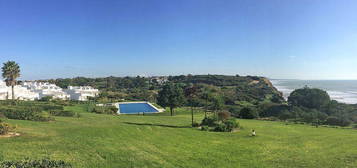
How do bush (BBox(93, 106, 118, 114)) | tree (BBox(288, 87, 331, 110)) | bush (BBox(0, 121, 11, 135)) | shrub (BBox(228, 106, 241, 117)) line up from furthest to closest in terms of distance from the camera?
tree (BBox(288, 87, 331, 110)) → shrub (BBox(228, 106, 241, 117)) → bush (BBox(93, 106, 118, 114)) → bush (BBox(0, 121, 11, 135))

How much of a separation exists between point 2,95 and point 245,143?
212 ft

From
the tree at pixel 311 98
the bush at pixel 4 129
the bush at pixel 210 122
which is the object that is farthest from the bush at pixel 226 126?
the tree at pixel 311 98

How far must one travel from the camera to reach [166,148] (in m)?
14.2

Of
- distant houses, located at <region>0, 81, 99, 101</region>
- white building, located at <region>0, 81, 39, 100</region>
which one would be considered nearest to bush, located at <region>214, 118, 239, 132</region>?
white building, located at <region>0, 81, 39, 100</region>

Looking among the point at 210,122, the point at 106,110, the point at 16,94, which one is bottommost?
the point at 106,110

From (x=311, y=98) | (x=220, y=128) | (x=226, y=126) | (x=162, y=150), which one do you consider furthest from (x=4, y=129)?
(x=311, y=98)

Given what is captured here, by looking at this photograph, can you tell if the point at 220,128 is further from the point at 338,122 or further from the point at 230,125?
the point at 338,122

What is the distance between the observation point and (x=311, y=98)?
62.3 m

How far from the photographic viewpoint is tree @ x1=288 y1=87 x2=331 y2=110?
60062 mm

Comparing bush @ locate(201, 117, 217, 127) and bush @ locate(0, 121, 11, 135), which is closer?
bush @ locate(0, 121, 11, 135)

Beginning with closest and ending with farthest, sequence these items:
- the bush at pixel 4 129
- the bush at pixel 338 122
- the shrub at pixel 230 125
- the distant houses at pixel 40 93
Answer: the bush at pixel 4 129 < the shrub at pixel 230 125 < the bush at pixel 338 122 < the distant houses at pixel 40 93

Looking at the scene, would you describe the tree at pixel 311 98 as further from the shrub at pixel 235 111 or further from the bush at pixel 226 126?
the bush at pixel 226 126

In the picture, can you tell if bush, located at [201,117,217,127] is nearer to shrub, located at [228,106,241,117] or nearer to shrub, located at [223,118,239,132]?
shrub, located at [223,118,239,132]

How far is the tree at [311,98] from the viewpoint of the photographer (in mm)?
60062
